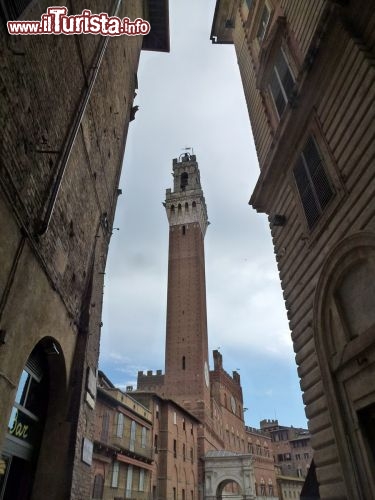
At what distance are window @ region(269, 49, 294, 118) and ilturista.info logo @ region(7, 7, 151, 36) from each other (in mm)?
3997

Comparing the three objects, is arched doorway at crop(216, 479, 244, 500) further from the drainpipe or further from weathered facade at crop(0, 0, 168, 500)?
the drainpipe

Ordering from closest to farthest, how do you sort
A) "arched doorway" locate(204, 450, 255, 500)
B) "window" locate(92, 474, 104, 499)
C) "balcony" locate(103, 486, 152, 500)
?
"window" locate(92, 474, 104, 499) → "balcony" locate(103, 486, 152, 500) → "arched doorway" locate(204, 450, 255, 500)

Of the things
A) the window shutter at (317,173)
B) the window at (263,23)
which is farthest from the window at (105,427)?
the window at (263,23)

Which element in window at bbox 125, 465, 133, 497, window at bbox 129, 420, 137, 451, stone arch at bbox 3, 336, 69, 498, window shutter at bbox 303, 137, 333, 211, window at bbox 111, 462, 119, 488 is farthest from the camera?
window at bbox 129, 420, 137, 451

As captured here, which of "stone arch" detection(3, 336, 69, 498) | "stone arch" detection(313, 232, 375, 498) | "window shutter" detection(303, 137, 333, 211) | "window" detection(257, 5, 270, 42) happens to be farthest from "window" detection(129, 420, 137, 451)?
"window" detection(257, 5, 270, 42)

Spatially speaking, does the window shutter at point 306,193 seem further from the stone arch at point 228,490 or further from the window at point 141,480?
the stone arch at point 228,490

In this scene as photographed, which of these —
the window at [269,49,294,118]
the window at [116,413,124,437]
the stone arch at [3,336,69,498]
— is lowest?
the stone arch at [3,336,69,498]

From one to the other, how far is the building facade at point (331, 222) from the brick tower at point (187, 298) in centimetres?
3867

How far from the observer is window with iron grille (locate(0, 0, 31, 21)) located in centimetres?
464

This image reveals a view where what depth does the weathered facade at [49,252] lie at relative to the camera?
5.00 m

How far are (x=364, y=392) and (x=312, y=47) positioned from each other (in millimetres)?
5350

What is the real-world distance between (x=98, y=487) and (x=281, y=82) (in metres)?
21.3

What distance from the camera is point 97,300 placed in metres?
9.33

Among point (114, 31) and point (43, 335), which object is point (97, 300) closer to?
point (43, 335)
